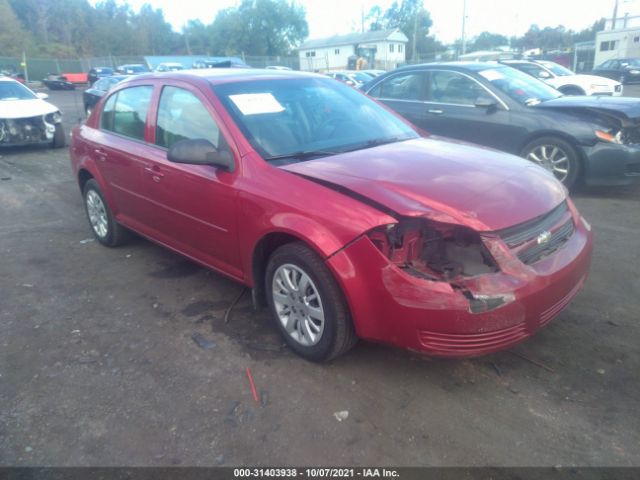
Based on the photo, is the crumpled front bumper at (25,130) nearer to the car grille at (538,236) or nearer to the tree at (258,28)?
the car grille at (538,236)

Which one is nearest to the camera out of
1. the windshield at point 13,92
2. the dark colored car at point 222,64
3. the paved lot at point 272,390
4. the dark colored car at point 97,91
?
the paved lot at point 272,390

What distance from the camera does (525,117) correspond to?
6.34 metres

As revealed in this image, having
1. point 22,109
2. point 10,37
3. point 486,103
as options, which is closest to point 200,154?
point 486,103

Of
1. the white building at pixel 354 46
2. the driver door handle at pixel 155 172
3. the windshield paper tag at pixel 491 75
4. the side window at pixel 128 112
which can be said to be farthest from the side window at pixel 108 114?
the white building at pixel 354 46

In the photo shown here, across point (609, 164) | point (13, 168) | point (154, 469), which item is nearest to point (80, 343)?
point (154, 469)

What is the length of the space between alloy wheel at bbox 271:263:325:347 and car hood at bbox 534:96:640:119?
4817mm

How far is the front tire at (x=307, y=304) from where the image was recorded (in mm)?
2766

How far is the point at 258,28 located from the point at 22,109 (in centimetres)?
6161

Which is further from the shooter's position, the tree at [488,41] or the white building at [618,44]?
the tree at [488,41]

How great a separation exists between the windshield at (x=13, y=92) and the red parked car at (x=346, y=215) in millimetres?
8346

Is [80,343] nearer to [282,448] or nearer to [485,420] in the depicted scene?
[282,448]

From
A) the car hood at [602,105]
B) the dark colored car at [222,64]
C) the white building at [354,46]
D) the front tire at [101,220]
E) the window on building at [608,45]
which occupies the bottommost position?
the front tire at [101,220]

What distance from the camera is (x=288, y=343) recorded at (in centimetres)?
320

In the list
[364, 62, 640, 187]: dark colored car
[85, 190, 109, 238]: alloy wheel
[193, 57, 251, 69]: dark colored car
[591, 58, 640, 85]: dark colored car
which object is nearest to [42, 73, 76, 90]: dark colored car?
[193, 57, 251, 69]: dark colored car
